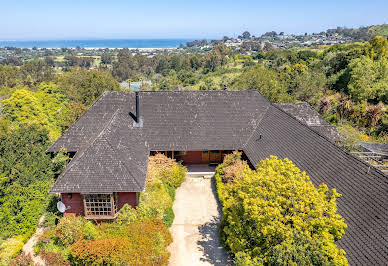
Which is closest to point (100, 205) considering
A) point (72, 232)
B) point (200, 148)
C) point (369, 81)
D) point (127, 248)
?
point (72, 232)

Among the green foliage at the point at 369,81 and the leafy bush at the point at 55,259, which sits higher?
the green foliage at the point at 369,81

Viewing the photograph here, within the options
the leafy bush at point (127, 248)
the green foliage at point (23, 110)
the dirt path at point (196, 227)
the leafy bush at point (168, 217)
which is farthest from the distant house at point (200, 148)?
the green foliage at point (23, 110)

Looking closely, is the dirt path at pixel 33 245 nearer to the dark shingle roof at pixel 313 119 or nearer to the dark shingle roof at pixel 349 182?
the dark shingle roof at pixel 349 182

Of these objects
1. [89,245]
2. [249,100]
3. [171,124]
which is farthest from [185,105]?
[89,245]

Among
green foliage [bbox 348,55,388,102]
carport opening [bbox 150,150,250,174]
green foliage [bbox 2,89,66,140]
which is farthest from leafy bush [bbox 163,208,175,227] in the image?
green foliage [bbox 348,55,388,102]

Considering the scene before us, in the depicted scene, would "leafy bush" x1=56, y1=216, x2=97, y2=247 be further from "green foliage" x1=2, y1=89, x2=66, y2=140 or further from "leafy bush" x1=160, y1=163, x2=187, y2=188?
"green foliage" x1=2, y1=89, x2=66, y2=140

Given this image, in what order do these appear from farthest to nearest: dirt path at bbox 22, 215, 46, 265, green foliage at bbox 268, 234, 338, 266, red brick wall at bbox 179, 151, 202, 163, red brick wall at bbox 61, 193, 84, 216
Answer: red brick wall at bbox 179, 151, 202, 163 < red brick wall at bbox 61, 193, 84, 216 < dirt path at bbox 22, 215, 46, 265 < green foliage at bbox 268, 234, 338, 266
